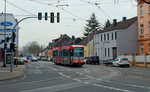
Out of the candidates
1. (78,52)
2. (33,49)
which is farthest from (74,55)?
(33,49)

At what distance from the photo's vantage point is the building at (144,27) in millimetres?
53438

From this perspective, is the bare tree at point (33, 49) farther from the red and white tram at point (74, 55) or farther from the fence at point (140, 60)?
the red and white tram at point (74, 55)

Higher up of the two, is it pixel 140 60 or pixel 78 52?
pixel 78 52

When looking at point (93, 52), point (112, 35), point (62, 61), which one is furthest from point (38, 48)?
point (62, 61)

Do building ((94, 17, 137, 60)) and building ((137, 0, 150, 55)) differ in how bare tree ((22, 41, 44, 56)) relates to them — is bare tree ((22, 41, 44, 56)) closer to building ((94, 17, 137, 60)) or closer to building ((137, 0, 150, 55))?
building ((94, 17, 137, 60))

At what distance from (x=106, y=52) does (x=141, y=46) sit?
13791 mm

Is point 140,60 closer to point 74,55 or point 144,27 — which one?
point 144,27

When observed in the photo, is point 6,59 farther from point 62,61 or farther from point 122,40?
point 122,40

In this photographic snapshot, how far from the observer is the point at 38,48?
192 m

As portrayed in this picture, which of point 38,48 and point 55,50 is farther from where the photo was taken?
point 38,48

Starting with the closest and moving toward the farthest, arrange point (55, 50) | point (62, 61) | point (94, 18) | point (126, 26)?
point (62, 61) < point (55, 50) < point (126, 26) < point (94, 18)

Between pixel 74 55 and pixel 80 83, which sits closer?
pixel 80 83

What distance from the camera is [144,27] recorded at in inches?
2160

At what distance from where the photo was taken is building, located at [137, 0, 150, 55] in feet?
175
